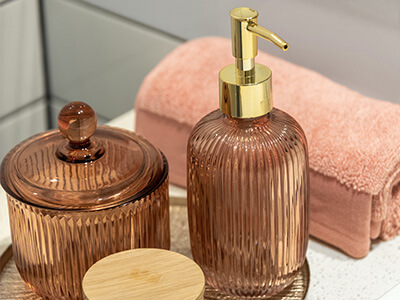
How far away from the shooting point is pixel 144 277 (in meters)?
0.48

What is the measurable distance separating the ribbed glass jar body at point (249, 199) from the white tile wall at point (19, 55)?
549mm

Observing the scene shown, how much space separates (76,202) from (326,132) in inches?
9.0

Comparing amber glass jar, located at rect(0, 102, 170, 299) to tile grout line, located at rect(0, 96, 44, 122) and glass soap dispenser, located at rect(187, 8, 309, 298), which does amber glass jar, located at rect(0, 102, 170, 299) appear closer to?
glass soap dispenser, located at rect(187, 8, 309, 298)

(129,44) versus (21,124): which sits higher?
(129,44)

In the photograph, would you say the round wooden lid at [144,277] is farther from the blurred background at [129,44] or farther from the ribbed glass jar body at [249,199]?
the blurred background at [129,44]

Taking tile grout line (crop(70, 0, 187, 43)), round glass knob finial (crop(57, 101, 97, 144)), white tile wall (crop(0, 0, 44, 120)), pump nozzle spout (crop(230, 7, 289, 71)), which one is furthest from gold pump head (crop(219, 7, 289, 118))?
white tile wall (crop(0, 0, 44, 120))

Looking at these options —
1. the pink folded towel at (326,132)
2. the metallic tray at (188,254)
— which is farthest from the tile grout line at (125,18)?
the metallic tray at (188,254)

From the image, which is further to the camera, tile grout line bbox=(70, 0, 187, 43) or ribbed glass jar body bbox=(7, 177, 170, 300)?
tile grout line bbox=(70, 0, 187, 43)

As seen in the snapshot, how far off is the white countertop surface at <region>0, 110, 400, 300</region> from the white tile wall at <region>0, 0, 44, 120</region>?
1.35ft

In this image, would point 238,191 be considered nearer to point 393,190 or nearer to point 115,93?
point 393,190

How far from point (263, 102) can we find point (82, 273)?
191 millimetres

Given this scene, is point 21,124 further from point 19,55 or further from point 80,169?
point 80,169

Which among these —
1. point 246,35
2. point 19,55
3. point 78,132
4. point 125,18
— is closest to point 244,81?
point 246,35

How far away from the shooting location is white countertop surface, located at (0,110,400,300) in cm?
57
